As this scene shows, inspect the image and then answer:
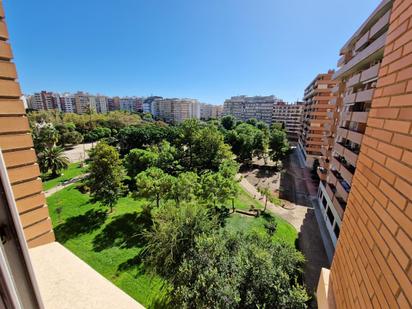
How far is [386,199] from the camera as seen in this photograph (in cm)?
185

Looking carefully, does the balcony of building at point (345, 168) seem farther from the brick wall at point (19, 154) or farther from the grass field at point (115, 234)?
the brick wall at point (19, 154)

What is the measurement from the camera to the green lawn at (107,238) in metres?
10.0

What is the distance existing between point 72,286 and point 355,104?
16947mm

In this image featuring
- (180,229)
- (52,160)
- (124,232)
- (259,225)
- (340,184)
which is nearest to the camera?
(180,229)

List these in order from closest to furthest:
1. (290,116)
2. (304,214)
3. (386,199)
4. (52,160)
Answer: (386,199), (304,214), (52,160), (290,116)

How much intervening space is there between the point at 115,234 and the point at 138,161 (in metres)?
9.37

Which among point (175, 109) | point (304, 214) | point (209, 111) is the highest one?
point (175, 109)

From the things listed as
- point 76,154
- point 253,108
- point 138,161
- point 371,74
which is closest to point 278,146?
point 371,74

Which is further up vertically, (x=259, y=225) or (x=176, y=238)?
(x=176, y=238)

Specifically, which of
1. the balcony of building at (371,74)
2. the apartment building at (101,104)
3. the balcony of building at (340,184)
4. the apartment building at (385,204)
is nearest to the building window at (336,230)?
the balcony of building at (340,184)

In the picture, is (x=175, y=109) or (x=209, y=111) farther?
(x=209, y=111)

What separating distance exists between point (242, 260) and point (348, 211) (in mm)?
5101

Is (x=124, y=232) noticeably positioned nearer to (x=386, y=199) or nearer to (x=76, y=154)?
(x=386, y=199)

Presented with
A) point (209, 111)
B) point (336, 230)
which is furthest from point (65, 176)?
point (209, 111)
